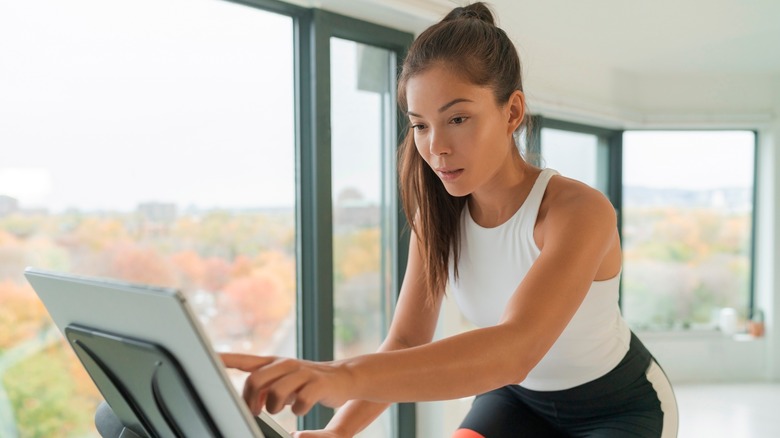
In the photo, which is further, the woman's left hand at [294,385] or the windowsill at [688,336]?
the windowsill at [688,336]

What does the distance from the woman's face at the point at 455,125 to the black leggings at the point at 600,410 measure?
52 cm

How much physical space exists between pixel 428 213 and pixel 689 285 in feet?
17.3

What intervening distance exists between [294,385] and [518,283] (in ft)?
2.47

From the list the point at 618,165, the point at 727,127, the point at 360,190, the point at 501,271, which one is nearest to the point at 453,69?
the point at 501,271

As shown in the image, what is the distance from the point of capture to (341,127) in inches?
114

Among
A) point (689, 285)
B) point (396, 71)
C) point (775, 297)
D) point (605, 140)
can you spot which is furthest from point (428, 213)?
point (775, 297)

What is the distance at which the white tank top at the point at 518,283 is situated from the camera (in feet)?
4.62

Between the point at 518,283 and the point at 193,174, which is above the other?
the point at 193,174

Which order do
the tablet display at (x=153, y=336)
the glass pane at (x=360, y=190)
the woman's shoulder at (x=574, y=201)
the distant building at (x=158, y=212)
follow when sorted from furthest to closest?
the glass pane at (x=360, y=190) < the distant building at (x=158, y=212) < the woman's shoulder at (x=574, y=201) < the tablet display at (x=153, y=336)

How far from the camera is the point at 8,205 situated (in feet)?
6.12

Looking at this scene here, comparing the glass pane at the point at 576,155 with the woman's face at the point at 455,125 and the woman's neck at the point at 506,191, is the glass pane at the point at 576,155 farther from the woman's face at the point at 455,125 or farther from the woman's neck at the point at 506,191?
the woman's face at the point at 455,125

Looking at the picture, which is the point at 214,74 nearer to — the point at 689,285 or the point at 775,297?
the point at 689,285

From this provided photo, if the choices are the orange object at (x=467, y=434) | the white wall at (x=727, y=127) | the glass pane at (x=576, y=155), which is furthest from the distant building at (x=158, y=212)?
the white wall at (x=727, y=127)

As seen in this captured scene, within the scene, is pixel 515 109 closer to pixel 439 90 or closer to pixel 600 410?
pixel 439 90
